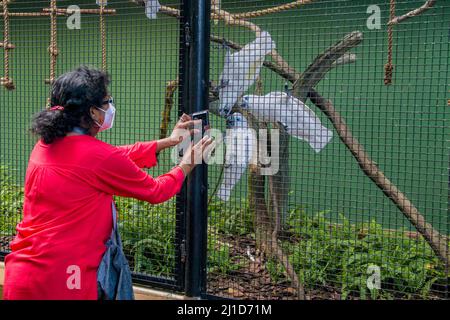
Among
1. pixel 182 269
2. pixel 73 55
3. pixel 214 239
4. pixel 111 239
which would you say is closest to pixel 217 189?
pixel 214 239

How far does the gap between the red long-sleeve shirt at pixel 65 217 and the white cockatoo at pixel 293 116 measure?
1.17m

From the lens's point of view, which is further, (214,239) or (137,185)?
(214,239)

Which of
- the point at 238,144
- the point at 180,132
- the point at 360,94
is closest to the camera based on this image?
the point at 180,132

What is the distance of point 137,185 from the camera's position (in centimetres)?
223

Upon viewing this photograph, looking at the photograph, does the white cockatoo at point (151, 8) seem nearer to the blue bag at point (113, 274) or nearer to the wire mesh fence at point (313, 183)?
the wire mesh fence at point (313, 183)

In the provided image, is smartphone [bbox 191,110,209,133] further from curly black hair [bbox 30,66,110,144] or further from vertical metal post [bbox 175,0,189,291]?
curly black hair [bbox 30,66,110,144]

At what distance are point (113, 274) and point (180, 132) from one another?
84 cm

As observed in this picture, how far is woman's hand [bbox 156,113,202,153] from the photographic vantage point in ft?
9.02

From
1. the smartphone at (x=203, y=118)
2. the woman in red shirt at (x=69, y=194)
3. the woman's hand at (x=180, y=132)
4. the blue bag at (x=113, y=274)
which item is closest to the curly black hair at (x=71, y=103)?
the woman in red shirt at (x=69, y=194)

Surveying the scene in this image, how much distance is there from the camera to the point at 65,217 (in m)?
2.12

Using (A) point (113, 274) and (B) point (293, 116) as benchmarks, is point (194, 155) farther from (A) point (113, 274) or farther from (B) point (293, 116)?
(B) point (293, 116)

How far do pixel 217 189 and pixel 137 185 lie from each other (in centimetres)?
142

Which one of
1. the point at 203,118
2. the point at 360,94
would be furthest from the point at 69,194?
the point at 360,94
